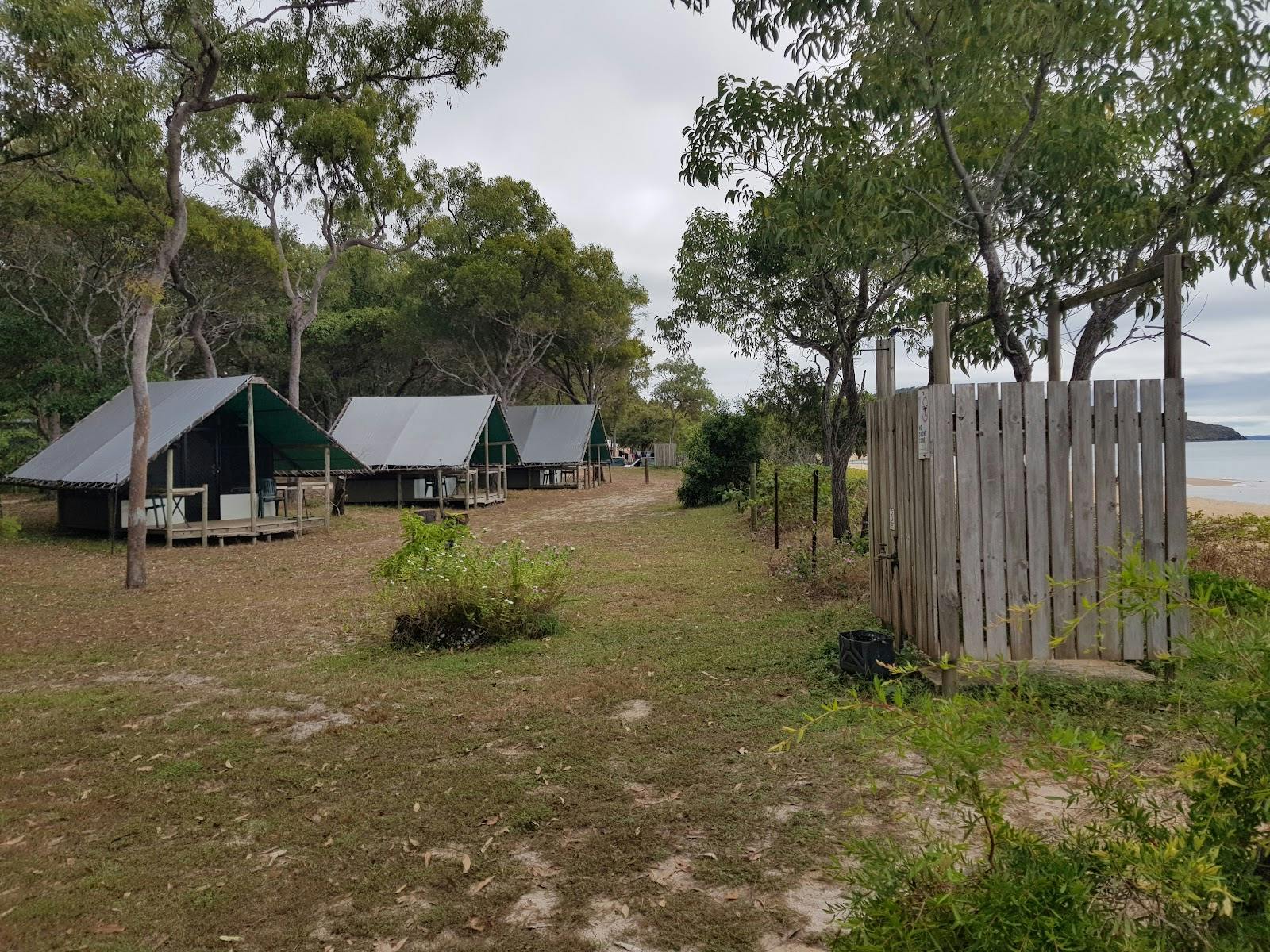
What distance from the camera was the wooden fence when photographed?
498cm

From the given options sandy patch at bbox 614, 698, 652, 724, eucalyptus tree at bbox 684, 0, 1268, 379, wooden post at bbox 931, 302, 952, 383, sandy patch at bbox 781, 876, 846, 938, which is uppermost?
eucalyptus tree at bbox 684, 0, 1268, 379

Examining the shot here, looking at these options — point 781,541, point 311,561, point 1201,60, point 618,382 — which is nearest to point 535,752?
point 1201,60

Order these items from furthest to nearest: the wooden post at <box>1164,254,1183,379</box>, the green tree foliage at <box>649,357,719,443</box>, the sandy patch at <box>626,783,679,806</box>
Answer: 1. the green tree foliage at <box>649,357,719,443</box>
2. the wooden post at <box>1164,254,1183,379</box>
3. the sandy patch at <box>626,783,679,806</box>

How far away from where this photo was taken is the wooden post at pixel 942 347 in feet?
16.6

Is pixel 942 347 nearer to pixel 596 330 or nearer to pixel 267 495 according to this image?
pixel 267 495

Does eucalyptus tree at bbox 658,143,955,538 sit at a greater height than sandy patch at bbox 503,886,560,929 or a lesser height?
greater

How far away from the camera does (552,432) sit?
111ft

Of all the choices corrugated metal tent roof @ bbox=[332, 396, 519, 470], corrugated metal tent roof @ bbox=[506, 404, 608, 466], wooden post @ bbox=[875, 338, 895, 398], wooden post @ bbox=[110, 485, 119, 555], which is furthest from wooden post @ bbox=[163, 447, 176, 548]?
corrugated metal tent roof @ bbox=[506, 404, 608, 466]

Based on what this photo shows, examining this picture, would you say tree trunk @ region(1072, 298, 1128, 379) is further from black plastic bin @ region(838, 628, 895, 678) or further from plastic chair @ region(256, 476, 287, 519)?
plastic chair @ region(256, 476, 287, 519)

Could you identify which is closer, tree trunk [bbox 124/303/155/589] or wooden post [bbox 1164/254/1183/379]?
wooden post [bbox 1164/254/1183/379]

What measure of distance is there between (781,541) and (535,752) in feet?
30.9

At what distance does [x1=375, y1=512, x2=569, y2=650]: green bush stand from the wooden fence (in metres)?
3.69

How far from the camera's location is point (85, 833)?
386cm

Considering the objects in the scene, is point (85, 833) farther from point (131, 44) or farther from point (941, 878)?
point (131, 44)
